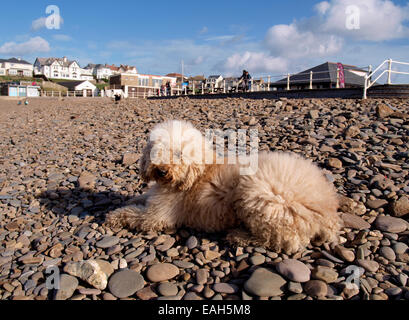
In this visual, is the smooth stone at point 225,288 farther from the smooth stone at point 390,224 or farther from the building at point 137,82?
the building at point 137,82

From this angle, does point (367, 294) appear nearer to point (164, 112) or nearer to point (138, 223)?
point (138, 223)

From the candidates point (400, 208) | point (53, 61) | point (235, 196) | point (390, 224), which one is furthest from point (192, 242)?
point (53, 61)

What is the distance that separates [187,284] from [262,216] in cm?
105

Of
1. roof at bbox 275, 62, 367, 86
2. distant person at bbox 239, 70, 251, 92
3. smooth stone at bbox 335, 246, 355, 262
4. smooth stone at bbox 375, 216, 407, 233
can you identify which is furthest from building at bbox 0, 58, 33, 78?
smooth stone at bbox 335, 246, 355, 262

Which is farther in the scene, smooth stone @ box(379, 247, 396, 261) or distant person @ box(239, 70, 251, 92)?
distant person @ box(239, 70, 251, 92)

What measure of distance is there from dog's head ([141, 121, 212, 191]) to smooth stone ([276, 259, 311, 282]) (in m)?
1.40

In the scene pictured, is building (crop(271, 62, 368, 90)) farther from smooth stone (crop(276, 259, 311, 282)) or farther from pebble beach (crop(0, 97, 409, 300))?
smooth stone (crop(276, 259, 311, 282))

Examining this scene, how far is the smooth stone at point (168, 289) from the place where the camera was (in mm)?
2938

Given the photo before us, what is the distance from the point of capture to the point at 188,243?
380 cm

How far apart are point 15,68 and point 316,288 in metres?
135

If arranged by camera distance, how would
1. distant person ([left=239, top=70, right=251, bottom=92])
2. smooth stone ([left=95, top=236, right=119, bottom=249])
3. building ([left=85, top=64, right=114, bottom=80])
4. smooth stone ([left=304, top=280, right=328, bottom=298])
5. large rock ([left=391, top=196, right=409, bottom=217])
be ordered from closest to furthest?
smooth stone ([left=304, top=280, right=328, bottom=298])
smooth stone ([left=95, top=236, right=119, bottom=249])
large rock ([left=391, top=196, right=409, bottom=217])
distant person ([left=239, top=70, right=251, bottom=92])
building ([left=85, top=64, right=114, bottom=80])

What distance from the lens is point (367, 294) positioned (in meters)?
2.75

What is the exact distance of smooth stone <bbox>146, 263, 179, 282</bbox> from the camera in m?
3.17
